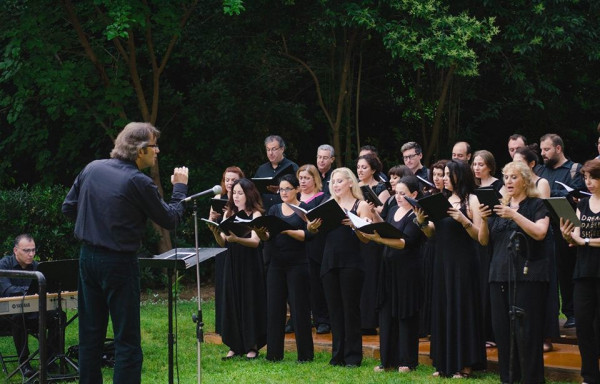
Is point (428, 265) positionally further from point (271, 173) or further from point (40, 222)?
point (40, 222)

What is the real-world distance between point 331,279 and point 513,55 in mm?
7959

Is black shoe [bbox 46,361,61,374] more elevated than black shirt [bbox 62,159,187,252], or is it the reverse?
black shirt [bbox 62,159,187,252]

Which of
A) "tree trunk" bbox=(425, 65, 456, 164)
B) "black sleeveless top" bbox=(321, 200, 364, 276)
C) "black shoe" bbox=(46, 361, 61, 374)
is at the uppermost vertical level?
"tree trunk" bbox=(425, 65, 456, 164)

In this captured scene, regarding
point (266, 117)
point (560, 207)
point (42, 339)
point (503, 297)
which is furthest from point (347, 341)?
point (266, 117)

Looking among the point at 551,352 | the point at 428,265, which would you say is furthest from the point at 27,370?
the point at 551,352

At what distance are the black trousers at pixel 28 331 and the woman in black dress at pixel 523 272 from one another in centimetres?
428

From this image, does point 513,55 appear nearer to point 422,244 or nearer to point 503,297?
point 422,244

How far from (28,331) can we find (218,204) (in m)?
2.34

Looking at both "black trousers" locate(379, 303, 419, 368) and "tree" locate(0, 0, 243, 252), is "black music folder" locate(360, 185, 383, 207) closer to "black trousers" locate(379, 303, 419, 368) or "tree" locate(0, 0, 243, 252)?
"black trousers" locate(379, 303, 419, 368)

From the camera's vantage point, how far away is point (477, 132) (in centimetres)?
1744

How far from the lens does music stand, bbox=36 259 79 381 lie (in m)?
8.57

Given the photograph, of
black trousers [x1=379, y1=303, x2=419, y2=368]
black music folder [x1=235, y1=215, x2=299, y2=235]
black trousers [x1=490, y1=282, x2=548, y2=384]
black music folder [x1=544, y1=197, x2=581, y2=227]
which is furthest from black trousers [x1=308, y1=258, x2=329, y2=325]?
black music folder [x1=544, y1=197, x2=581, y2=227]

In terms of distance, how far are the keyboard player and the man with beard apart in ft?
17.2

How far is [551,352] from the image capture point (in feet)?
27.7
